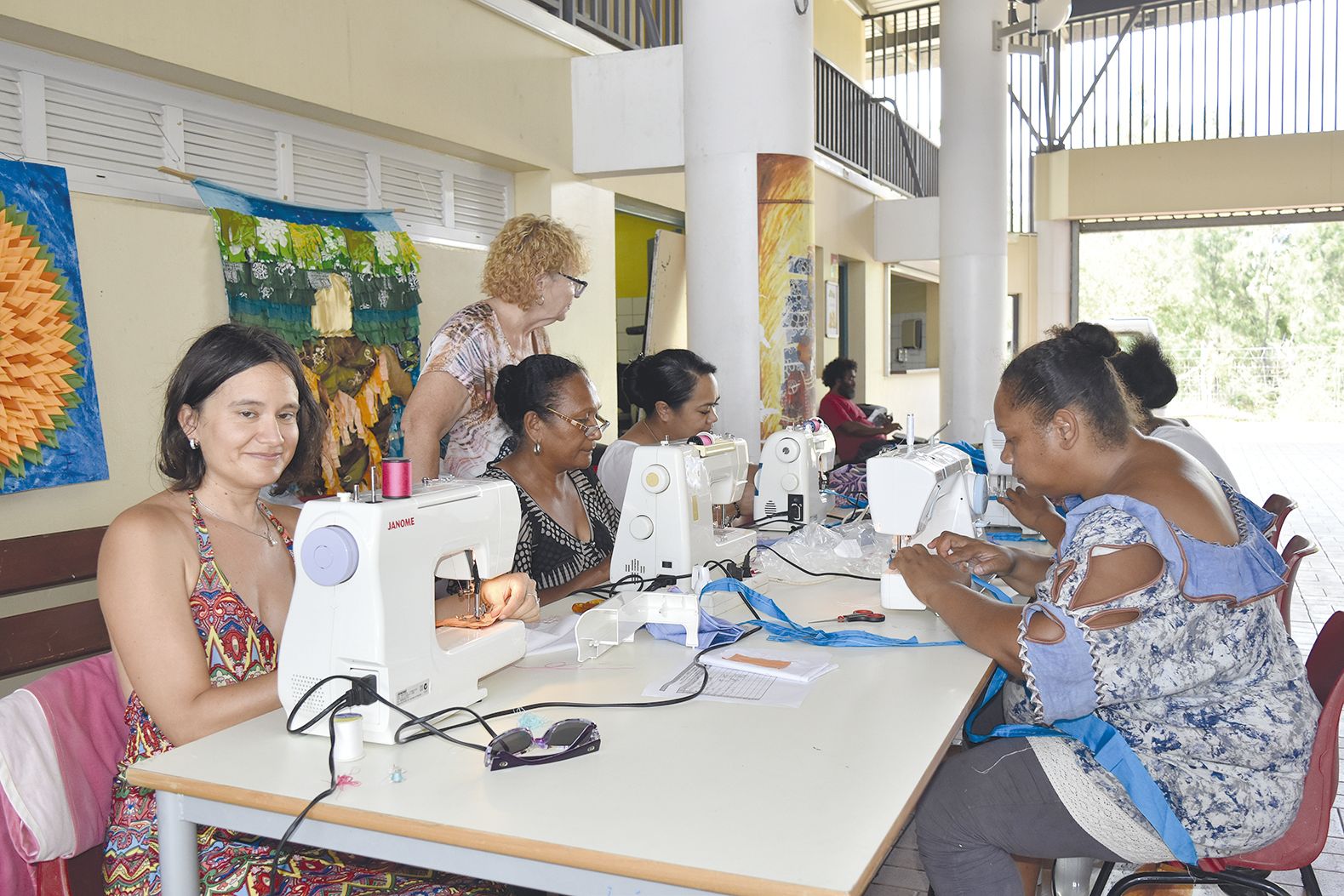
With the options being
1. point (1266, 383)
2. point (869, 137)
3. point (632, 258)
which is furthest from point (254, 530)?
point (1266, 383)

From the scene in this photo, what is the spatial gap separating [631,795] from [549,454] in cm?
139

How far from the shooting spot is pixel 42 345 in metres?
2.73

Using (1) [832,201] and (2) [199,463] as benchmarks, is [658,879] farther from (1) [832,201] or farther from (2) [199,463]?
(1) [832,201]

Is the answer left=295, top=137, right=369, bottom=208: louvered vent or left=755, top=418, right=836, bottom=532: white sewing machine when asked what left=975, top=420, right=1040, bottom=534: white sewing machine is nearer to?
left=755, top=418, right=836, bottom=532: white sewing machine

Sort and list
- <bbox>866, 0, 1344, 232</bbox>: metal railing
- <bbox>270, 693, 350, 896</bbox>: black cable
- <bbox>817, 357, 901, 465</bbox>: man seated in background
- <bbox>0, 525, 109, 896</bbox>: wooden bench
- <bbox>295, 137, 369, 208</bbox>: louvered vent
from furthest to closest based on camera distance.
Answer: <bbox>866, 0, 1344, 232</bbox>: metal railing, <bbox>817, 357, 901, 465</bbox>: man seated in background, <bbox>295, 137, 369, 208</bbox>: louvered vent, <bbox>0, 525, 109, 896</bbox>: wooden bench, <bbox>270, 693, 350, 896</bbox>: black cable

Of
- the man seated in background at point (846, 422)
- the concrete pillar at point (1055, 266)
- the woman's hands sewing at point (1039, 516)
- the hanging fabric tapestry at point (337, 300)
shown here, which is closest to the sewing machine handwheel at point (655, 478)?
the woman's hands sewing at point (1039, 516)

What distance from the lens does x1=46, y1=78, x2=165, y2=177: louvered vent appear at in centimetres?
298

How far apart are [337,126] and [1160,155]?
921 cm

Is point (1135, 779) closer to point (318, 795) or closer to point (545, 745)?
point (545, 745)

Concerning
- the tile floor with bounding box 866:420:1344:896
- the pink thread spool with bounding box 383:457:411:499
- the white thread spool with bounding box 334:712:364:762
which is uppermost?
the pink thread spool with bounding box 383:457:411:499

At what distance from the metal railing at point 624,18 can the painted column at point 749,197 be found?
994 millimetres

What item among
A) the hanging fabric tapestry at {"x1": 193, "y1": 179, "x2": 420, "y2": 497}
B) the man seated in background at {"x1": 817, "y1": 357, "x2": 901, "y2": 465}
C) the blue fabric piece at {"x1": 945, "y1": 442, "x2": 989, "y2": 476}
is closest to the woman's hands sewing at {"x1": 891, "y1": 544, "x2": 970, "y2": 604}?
the blue fabric piece at {"x1": 945, "y1": 442, "x2": 989, "y2": 476}

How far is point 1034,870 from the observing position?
2156 millimetres

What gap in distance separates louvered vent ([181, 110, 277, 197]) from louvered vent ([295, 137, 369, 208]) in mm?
133
